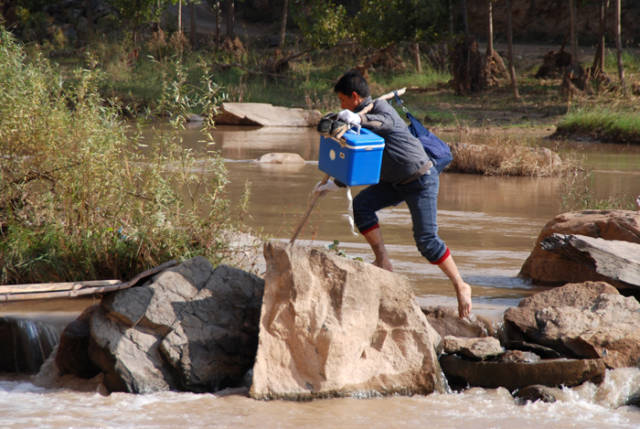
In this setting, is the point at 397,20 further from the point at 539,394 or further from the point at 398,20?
the point at 539,394

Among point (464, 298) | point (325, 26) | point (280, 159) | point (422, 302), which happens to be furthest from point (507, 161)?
point (325, 26)

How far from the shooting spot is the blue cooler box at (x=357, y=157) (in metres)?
5.21

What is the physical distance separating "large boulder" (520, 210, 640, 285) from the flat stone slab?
14.9 meters

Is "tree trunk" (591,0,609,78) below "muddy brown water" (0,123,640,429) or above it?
above

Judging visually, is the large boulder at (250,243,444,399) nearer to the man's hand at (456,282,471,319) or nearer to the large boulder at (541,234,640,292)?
the man's hand at (456,282,471,319)

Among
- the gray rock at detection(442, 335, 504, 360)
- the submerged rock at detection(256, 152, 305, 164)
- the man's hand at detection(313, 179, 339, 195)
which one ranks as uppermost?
the man's hand at detection(313, 179, 339, 195)

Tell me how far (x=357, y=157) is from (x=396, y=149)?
515mm

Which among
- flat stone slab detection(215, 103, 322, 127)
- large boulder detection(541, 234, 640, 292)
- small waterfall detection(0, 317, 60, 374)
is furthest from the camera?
flat stone slab detection(215, 103, 322, 127)

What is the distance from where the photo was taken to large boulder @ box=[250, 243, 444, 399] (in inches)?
208

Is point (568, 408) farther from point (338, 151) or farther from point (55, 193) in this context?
point (55, 193)

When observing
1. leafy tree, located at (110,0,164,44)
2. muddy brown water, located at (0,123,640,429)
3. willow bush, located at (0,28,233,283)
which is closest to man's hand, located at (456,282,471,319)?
muddy brown water, located at (0,123,640,429)

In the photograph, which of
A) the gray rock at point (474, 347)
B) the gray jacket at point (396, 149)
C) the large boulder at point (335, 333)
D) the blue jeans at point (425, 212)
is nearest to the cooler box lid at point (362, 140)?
the gray jacket at point (396, 149)

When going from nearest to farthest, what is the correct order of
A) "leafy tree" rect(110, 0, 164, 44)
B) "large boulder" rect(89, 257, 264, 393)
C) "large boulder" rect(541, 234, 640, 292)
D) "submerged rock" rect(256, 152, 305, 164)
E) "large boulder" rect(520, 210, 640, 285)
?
"large boulder" rect(89, 257, 264, 393) < "large boulder" rect(541, 234, 640, 292) < "large boulder" rect(520, 210, 640, 285) < "submerged rock" rect(256, 152, 305, 164) < "leafy tree" rect(110, 0, 164, 44)

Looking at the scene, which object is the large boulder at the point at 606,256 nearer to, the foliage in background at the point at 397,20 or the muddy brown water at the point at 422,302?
the muddy brown water at the point at 422,302
